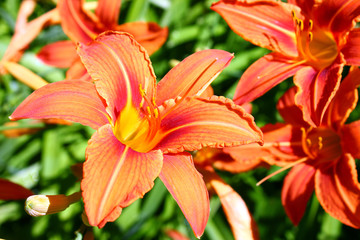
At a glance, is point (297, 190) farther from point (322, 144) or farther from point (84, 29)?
→ point (84, 29)

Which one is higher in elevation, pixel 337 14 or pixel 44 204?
pixel 337 14

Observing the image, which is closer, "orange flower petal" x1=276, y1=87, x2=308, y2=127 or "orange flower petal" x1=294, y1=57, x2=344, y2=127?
"orange flower petal" x1=294, y1=57, x2=344, y2=127

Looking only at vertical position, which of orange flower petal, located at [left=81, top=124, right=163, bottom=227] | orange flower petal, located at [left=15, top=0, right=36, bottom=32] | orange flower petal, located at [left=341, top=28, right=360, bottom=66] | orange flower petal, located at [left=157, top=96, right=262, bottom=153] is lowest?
orange flower petal, located at [left=15, top=0, right=36, bottom=32]

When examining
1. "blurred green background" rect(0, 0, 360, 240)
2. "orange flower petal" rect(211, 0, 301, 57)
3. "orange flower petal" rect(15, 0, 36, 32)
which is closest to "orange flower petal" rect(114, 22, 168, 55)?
"blurred green background" rect(0, 0, 360, 240)

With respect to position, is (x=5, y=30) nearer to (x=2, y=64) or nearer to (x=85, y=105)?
(x=2, y=64)

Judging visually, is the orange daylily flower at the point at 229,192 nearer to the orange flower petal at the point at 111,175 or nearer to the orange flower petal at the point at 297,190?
the orange flower petal at the point at 297,190

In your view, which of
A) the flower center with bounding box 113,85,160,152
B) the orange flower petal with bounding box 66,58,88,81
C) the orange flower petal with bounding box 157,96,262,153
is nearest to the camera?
the orange flower petal with bounding box 157,96,262,153

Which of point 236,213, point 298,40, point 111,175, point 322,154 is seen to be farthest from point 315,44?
point 111,175

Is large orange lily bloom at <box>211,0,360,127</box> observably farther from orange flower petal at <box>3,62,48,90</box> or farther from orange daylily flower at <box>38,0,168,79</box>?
orange flower petal at <box>3,62,48,90</box>
